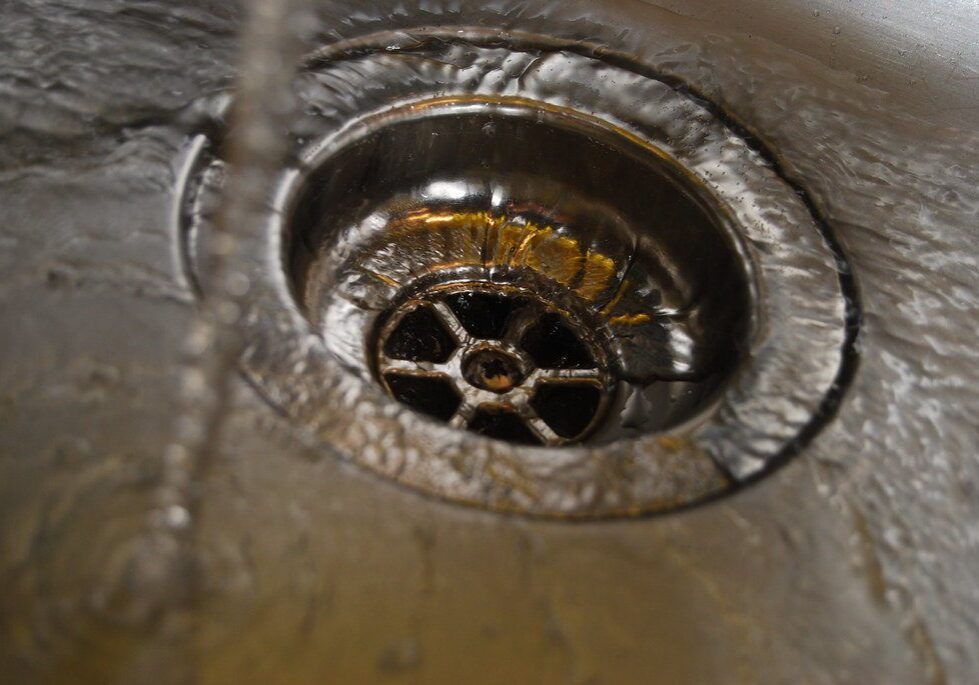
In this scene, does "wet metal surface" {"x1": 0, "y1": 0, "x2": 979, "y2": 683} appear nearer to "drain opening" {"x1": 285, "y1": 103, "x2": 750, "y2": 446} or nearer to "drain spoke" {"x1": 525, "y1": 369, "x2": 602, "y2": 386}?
"drain opening" {"x1": 285, "y1": 103, "x2": 750, "y2": 446}

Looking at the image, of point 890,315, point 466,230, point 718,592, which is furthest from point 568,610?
point 466,230

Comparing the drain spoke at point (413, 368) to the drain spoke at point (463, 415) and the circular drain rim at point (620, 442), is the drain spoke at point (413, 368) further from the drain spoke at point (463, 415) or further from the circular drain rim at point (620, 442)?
the circular drain rim at point (620, 442)

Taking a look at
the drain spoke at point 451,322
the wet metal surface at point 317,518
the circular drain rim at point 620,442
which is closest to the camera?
the wet metal surface at point 317,518

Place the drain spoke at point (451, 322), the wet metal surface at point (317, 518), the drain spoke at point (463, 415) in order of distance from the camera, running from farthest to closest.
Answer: the drain spoke at point (451, 322) → the drain spoke at point (463, 415) → the wet metal surface at point (317, 518)

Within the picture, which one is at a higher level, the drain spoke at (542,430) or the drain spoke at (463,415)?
the drain spoke at (542,430)

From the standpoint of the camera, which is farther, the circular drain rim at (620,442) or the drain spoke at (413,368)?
the drain spoke at (413,368)

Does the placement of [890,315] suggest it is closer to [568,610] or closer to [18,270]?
[568,610]

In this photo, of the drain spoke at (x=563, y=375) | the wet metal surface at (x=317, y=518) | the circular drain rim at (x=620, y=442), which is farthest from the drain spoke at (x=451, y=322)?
the wet metal surface at (x=317, y=518)
